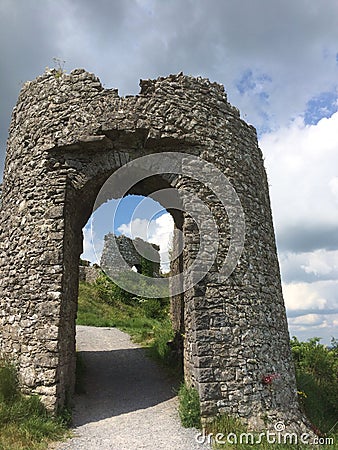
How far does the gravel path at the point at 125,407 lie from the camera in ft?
17.9

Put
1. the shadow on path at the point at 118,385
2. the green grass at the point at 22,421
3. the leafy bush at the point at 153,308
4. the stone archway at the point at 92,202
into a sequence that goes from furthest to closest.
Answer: the leafy bush at the point at 153,308 < the shadow on path at the point at 118,385 < the stone archway at the point at 92,202 < the green grass at the point at 22,421

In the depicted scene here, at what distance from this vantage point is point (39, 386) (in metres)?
6.08

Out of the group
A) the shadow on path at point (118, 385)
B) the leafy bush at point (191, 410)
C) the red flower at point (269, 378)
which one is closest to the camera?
the leafy bush at point (191, 410)

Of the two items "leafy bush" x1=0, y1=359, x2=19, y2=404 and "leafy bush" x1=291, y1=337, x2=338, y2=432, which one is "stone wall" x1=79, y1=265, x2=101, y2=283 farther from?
"leafy bush" x1=0, y1=359, x2=19, y2=404

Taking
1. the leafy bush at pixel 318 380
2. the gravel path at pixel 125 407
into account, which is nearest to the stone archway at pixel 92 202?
the gravel path at pixel 125 407

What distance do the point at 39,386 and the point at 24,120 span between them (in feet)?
17.0

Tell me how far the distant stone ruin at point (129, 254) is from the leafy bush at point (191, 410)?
53.7 ft

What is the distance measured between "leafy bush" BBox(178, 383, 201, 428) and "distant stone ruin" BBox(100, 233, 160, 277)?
16353 millimetres

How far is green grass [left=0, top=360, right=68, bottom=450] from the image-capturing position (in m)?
5.10

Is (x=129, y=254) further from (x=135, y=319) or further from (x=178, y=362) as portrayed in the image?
(x=178, y=362)

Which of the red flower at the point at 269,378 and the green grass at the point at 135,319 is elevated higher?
the green grass at the point at 135,319

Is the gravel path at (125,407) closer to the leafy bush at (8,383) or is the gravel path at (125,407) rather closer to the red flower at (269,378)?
the leafy bush at (8,383)

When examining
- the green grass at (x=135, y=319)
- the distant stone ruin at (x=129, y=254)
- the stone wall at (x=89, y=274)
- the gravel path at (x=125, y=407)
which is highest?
the distant stone ruin at (x=129, y=254)

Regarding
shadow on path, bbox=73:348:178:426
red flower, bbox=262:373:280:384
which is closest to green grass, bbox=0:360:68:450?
shadow on path, bbox=73:348:178:426
